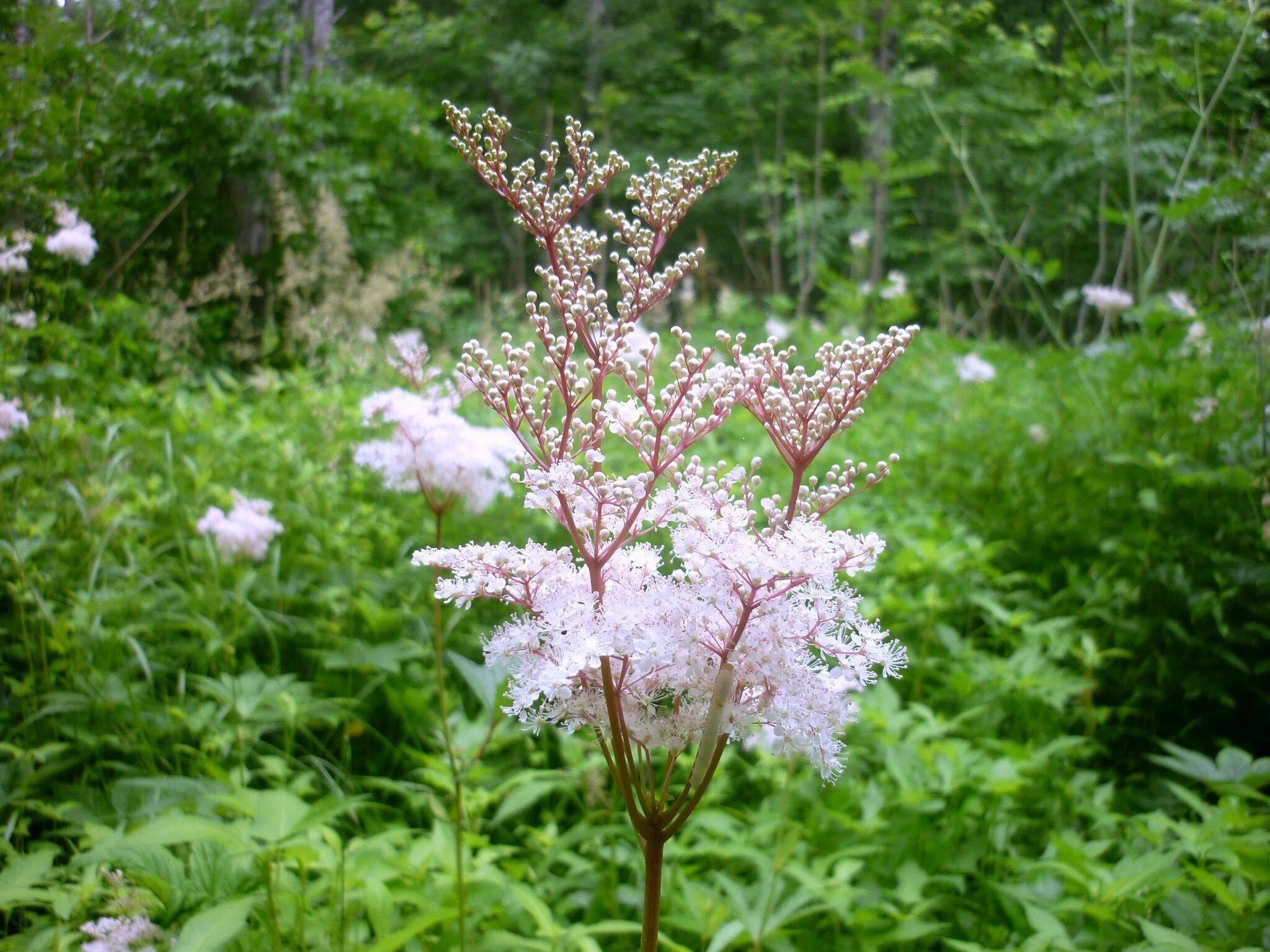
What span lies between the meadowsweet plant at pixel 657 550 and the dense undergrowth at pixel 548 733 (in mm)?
567

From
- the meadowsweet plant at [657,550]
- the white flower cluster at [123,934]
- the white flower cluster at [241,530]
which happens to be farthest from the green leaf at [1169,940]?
the white flower cluster at [241,530]

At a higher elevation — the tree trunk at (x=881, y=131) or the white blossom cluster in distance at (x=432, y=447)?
the tree trunk at (x=881, y=131)

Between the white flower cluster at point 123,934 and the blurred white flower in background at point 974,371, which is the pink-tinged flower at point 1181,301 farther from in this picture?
the white flower cluster at point 123,934

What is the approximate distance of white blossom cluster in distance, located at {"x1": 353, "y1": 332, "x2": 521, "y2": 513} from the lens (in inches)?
51.2

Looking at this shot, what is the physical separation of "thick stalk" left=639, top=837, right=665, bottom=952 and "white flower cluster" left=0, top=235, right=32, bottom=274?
204 centimetres

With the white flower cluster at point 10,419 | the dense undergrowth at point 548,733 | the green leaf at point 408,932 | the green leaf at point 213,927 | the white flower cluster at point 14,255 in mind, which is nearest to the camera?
the green leaf at point 213,927

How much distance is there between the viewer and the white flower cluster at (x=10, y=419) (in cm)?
160

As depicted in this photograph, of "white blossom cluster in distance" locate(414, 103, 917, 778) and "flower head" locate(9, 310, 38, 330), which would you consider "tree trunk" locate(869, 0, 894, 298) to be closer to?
"flower head" locate(9, 310, 38, 330)

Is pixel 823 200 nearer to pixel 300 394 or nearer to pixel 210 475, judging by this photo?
pixel 300 394

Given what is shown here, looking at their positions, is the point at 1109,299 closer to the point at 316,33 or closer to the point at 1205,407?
the point at 1205,407

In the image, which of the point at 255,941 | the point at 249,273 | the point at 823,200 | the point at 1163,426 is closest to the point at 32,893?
the point at 255,941

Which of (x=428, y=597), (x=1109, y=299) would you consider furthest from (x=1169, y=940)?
(x=1109, y=299)

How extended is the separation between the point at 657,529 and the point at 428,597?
1.74 metres

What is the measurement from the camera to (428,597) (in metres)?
2.27
